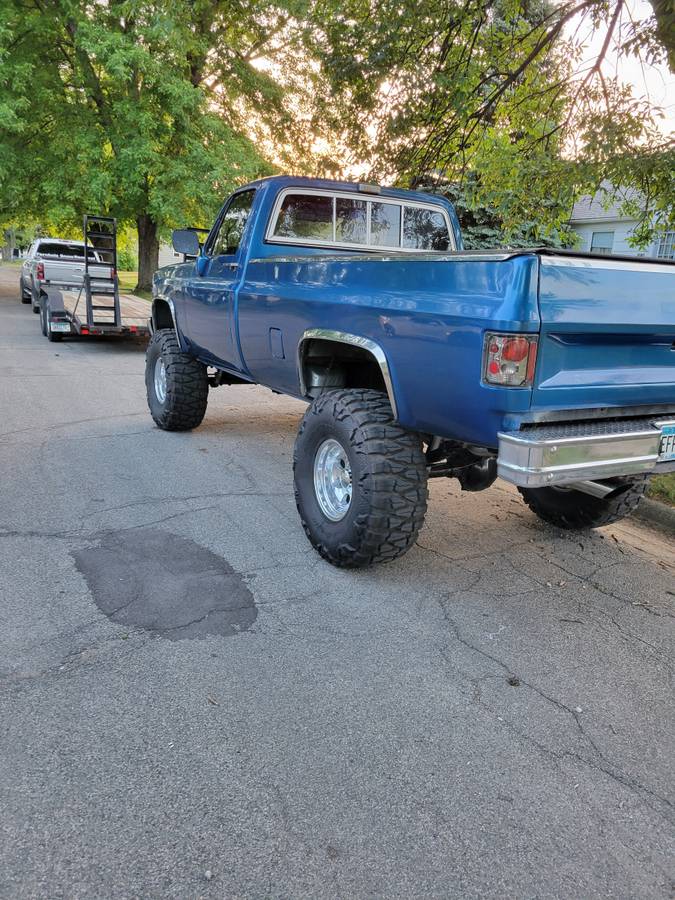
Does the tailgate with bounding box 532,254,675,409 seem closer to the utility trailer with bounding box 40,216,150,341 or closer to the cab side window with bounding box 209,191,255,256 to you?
the cab side window with bounding box 209,191,255,256

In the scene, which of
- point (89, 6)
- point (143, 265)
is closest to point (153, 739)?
point (89, 6)

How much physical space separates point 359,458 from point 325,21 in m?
7.02

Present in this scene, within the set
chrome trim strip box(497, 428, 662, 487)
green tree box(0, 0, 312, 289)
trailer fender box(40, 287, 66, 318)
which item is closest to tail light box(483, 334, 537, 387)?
chrome trim strip box(497, 428, 662, 487)

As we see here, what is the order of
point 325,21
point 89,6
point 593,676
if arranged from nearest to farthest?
point 593,676, point 325,21, point 89,6

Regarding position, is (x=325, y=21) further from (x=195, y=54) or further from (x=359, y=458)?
(x=195, y=54)

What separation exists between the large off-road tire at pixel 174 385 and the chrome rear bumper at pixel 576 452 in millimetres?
4115

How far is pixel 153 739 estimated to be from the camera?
2.38 meters

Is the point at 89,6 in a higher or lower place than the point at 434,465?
higher

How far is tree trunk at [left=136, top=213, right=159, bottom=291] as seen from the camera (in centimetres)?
2147

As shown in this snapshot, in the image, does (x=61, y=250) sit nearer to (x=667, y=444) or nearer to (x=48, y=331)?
(x=48, y=331)

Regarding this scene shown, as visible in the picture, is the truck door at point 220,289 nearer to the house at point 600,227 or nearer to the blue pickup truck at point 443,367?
the blue pickup truck at point 443,367

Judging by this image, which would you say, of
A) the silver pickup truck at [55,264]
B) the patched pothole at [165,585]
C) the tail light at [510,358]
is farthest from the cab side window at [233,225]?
the silver pickup truck at [55,264]

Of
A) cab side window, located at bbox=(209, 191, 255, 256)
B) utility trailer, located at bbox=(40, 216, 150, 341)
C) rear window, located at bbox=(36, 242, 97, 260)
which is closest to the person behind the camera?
cab side window, located at bbox=(209, 191, 255, 256)

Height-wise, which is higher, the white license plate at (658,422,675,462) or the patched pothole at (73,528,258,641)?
the white license plate at (658,422,675,462)
